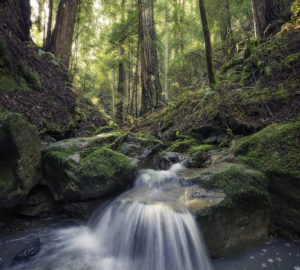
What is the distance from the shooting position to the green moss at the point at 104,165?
3277 millimetres

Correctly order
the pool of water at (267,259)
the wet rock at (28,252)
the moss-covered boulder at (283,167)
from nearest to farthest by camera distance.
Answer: the pool of water at (267,259), the wet rock at (28,252), the moss-covered boulder at (283,167)

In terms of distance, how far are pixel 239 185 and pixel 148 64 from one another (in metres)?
8.24

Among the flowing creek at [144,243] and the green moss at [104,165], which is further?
the green moss at [104,165]

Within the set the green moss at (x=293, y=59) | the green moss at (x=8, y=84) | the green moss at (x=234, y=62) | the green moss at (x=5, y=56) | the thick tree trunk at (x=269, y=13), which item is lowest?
the green moss at (x=8, y=84)

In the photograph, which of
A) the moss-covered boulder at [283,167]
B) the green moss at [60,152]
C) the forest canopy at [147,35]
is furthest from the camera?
the forest canopy at [147,35]

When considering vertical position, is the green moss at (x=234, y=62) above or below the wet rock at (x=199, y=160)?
above

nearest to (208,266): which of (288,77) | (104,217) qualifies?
(104,217)

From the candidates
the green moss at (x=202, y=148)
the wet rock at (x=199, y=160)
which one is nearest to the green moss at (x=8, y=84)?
the wet rock at (x=199, y=160)

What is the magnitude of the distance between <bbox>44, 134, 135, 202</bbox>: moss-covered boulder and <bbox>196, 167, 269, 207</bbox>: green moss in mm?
1458

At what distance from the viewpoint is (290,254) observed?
233cm

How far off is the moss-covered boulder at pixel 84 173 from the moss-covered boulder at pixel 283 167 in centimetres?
220

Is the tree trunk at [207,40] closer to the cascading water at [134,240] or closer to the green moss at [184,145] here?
the green moss at [184,145]

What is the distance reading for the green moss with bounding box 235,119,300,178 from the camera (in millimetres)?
2738

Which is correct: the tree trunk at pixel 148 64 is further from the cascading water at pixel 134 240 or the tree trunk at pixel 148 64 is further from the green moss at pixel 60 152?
the cascading water at pixel 134 240
